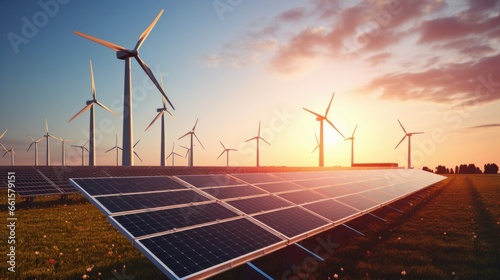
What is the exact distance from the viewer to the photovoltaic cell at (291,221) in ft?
31.8

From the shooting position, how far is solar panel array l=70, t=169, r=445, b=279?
271 inches

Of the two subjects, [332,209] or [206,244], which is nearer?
[206,244]

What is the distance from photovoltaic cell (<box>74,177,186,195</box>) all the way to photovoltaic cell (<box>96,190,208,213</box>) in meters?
0.37

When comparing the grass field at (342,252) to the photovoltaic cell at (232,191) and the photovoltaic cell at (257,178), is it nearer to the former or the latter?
the photovoltaic cell at (232,191)

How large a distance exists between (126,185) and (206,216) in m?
2.80

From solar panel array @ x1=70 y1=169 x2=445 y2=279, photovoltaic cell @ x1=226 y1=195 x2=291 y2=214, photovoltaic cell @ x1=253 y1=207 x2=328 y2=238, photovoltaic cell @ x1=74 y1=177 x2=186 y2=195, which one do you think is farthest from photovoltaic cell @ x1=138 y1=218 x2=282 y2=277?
photovoltaic cell @ x1=74 y1=177 x2=186 y2=195

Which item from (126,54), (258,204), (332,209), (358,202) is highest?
(126,54)

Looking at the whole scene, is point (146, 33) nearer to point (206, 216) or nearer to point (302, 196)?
point (302, 196)

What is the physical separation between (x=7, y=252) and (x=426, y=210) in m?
24.0

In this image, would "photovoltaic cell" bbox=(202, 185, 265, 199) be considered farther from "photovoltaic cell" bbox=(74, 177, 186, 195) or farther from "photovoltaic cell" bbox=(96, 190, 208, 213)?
"photovoltaic cell" bbox=(74, 177, 186, 195)

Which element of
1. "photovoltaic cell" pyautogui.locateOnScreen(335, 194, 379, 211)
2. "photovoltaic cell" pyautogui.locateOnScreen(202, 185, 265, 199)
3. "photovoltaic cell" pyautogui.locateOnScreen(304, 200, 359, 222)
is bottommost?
"photovoltaic cell" pyautogui.locateOnScreen(335, 194, 379, 211)

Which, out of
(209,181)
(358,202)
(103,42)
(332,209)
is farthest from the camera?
(103,42)

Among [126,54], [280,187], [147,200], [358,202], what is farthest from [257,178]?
[126,54]

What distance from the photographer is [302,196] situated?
14711 millimetres
